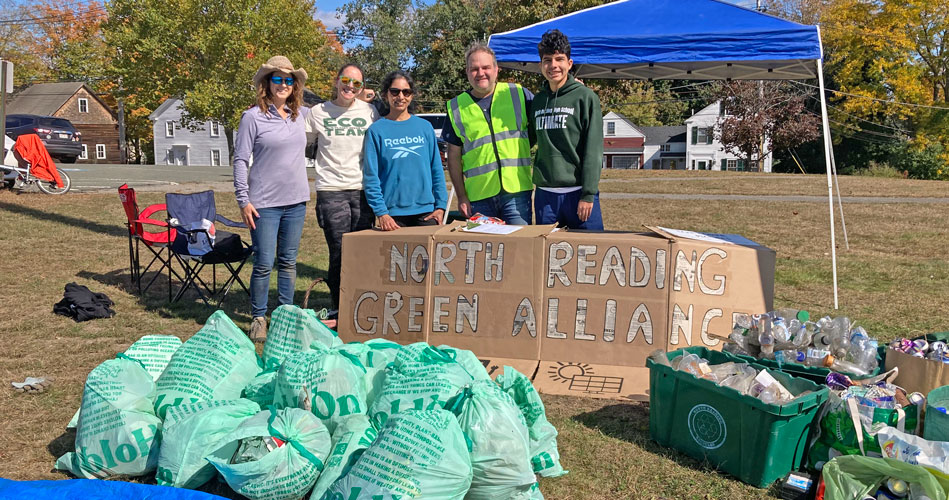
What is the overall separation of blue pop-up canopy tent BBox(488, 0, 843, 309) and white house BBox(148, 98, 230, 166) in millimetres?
47447

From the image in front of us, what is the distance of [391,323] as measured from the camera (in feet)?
15.1

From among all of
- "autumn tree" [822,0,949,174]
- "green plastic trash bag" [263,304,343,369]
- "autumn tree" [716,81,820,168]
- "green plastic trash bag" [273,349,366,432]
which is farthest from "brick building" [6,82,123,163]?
"green plastic trash bag" [273,349,366,432]

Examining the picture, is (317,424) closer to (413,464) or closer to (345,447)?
(345,447)

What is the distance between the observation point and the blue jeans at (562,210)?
15.4ft

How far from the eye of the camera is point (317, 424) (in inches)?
108

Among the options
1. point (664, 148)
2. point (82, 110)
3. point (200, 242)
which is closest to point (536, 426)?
point (200, 242)

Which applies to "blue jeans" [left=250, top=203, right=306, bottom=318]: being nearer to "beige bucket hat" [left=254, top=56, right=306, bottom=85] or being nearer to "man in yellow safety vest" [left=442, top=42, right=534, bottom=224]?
"beige bucket hat" [left=254, top=56, right=306, bottom=85]

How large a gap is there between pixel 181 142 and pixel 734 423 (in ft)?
174

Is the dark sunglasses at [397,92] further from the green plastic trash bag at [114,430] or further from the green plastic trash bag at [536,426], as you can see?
the green plastic trash bag at [114,430]

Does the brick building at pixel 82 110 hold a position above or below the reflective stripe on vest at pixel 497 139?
above

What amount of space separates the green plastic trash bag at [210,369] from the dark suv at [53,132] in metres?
25.2

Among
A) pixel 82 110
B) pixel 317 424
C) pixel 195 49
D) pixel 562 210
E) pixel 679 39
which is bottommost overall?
pixel 317 424

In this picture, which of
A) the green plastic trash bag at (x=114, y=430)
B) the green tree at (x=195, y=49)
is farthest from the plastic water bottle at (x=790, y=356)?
the green tree at (x=195, y=49)

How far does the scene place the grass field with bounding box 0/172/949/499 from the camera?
310 cm
